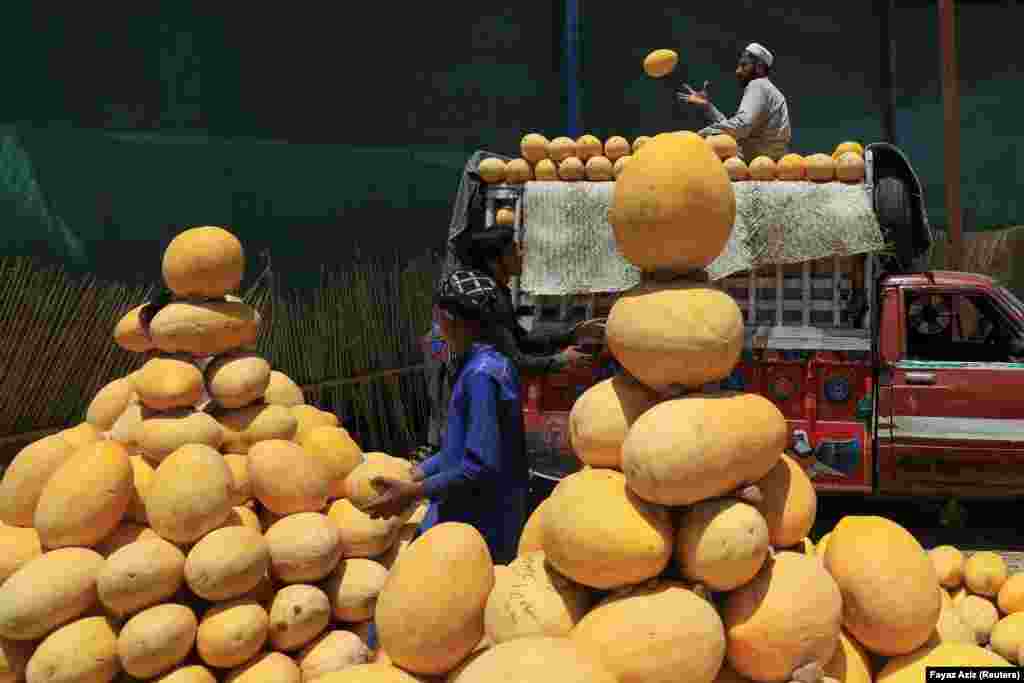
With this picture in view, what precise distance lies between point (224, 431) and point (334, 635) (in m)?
0.78

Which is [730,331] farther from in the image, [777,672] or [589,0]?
[589,0]

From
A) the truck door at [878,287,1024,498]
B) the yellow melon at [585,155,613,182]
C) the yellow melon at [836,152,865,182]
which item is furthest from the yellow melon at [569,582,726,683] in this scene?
the yellow melon at [836,152,865,182]

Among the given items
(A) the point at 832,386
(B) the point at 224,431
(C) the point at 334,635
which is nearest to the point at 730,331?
(C) the point at 334,635

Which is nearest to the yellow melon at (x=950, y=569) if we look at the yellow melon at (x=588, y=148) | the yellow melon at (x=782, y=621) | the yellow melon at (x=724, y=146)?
the yellow melon at (x=782, y=621)

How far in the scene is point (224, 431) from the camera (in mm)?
2623

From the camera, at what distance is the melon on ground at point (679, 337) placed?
1.65 meters

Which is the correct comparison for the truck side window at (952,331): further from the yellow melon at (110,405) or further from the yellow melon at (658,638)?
the yellow melon at (110,405)

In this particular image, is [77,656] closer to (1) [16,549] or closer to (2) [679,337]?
(1) [16,549]

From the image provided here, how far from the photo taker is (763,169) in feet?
18.5

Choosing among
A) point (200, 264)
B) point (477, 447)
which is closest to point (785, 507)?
point (477, 447)

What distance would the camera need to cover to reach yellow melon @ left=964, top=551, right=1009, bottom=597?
2.48 meters

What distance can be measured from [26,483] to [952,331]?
5948 millimetres

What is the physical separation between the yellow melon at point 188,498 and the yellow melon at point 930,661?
68.9 inches

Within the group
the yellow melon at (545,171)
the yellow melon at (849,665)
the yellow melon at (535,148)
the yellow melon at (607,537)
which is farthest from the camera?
the yellow melon at (535,148)
